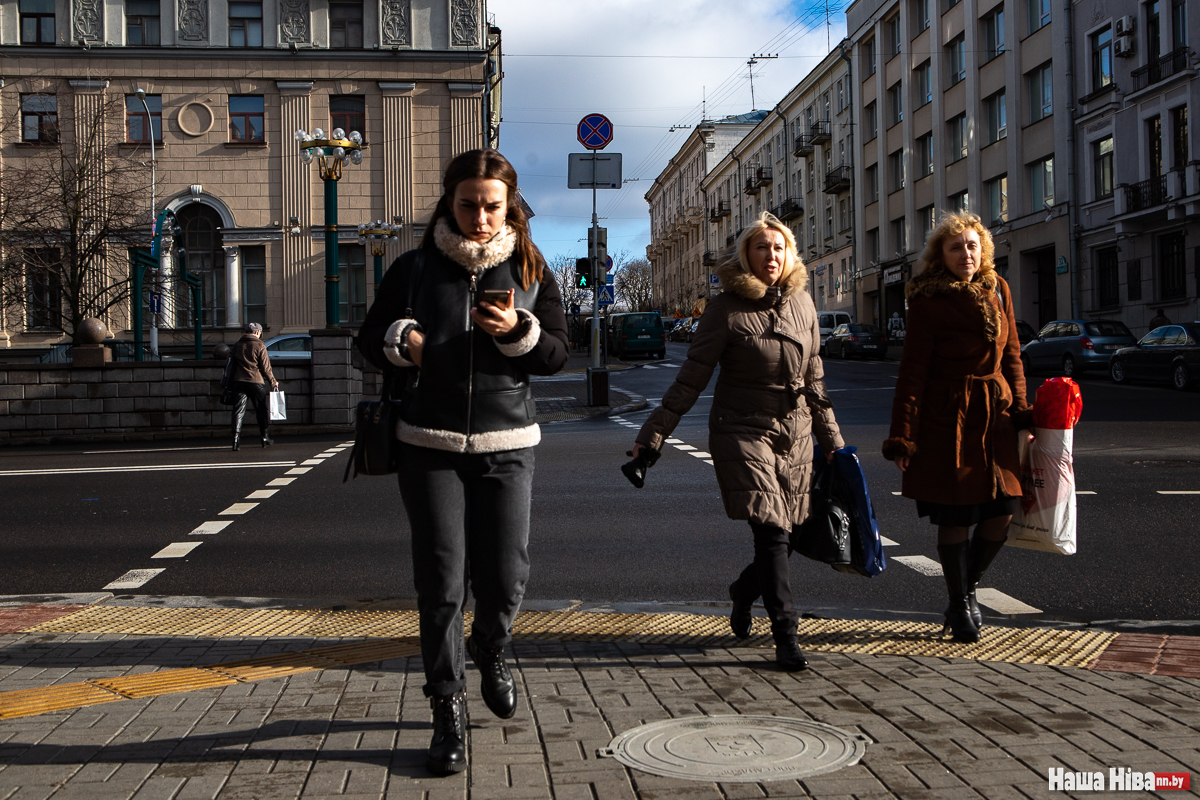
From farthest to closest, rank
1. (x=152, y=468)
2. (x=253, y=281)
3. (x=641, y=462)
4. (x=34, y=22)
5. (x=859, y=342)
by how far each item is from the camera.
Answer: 1. (x=859, y=342)
2. (x=253, y=281)
3. (x=34, y=22)
4. (x=152, y=468)
5. (x=641, y=462)

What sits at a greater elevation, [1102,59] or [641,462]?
[1102,59]

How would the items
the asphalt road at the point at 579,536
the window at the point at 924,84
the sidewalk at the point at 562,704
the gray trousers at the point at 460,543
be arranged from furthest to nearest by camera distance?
the window at the point at 924,84, the asphalt road at the point at 579,536, the gray trousers at the point at 460,543, the sidewalk at the point at 562,704

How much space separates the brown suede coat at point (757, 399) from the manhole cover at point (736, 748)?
105 cm

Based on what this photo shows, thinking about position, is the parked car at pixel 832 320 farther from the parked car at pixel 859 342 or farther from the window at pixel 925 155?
the window at pixel 925 155

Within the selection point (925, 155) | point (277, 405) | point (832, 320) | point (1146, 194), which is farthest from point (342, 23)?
point (277, 405)

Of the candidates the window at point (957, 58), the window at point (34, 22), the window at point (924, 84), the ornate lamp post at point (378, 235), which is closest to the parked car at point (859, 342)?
the window at point (957, 58)

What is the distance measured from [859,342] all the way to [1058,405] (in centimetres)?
3756

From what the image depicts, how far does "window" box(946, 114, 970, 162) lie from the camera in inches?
1742

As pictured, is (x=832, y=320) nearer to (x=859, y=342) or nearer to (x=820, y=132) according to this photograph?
(x=859, y=342)

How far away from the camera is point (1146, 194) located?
32.8 metres

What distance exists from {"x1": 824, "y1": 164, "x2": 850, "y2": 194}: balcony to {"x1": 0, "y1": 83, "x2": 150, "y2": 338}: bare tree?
33.7m

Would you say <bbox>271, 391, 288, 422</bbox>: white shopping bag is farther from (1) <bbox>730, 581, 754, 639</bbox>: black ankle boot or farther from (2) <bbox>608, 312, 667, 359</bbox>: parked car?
(2) <bbox>608, 312, 667, 359</bbox>: parked car

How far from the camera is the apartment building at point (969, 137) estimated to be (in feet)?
124

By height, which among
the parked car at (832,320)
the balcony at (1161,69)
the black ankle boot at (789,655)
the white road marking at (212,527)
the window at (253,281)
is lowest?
the black ankle boot at (789,655)
